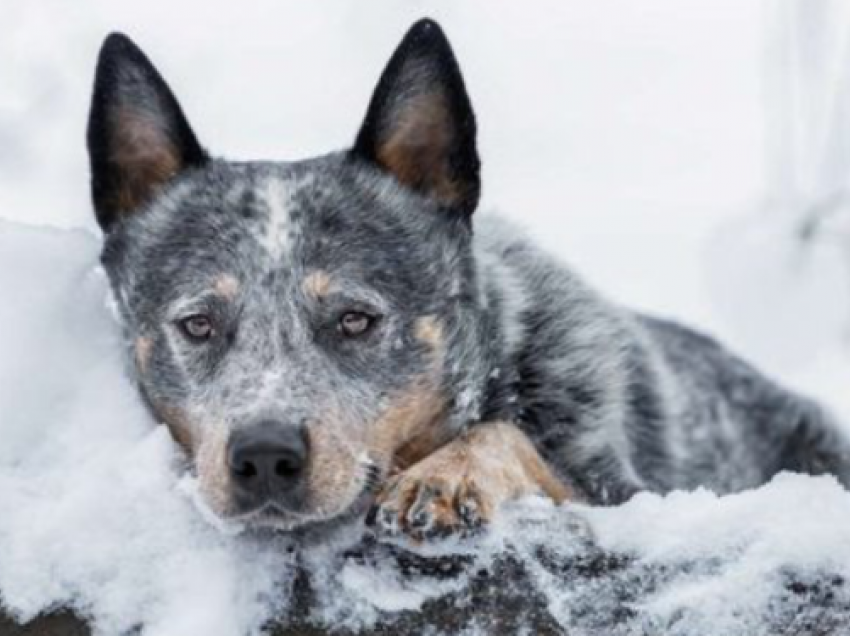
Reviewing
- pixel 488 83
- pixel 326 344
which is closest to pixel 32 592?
pixel 326 344

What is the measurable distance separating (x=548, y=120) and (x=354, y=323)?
5.29 m

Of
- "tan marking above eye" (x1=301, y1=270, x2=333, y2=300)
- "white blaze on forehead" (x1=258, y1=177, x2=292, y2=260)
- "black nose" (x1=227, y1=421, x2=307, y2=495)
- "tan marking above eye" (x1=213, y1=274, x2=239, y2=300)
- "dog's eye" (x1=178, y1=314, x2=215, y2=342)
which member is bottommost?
"dog's eye" (x1=178, y1=314, x2=215, y2=342)

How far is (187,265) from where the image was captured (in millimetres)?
4480

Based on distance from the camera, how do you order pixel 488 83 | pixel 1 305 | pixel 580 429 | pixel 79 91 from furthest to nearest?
pixel 488 83
pixel 79 91
pixel 580 429
pixel 1 305

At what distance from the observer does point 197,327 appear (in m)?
4.35

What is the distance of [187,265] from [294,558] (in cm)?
114

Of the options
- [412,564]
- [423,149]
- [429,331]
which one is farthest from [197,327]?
[412,564]

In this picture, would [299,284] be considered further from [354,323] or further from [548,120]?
[548,120]

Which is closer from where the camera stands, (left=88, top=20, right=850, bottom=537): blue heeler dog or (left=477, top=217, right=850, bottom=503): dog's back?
(left=88, top=20, right=850, bottom=537): blue heeler dog

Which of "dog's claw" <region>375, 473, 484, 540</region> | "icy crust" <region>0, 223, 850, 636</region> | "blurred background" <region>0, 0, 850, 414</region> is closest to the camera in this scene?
"icy crust" <region>0, 223, 850, 636</region>

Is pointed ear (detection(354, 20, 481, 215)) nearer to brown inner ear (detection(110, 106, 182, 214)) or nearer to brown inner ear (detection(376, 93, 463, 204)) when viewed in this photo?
brown inner ear (detection(376, 93, 463, 204))

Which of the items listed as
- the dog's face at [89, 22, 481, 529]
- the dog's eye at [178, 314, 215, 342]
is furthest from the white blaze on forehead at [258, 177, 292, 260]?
the dog's eye at [178, 314, 215, 342]

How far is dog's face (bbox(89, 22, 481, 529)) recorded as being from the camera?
384 centimetres

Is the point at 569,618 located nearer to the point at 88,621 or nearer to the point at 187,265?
the point at 88,621
